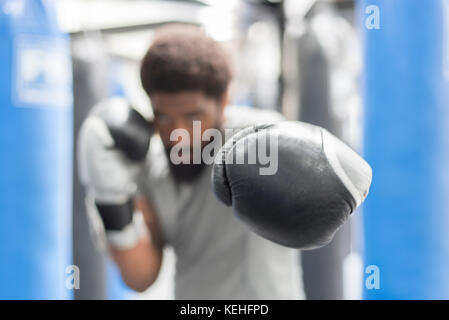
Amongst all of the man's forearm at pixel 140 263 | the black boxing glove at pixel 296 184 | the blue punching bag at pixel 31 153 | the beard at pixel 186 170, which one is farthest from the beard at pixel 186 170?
the black boxing glove at pixel 296 184

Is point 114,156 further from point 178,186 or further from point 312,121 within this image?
point 312,121

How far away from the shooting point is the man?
79cm

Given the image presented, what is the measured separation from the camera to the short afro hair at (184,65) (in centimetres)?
77

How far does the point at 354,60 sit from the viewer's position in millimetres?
1612

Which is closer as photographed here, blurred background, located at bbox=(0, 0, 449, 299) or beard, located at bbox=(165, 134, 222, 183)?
blurred background, located at bbox=(0, 0, 449, 299)

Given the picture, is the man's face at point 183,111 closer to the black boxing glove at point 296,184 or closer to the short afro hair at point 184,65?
the short afro hair at point 184,65

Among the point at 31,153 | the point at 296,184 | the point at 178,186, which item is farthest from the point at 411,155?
the point at 31,153

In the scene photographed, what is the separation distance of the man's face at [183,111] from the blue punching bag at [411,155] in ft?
0.96

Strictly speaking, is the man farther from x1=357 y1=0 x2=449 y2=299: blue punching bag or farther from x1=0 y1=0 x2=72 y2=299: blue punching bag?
x1=357 y1=0 x2=449 y2=299: blue punching bag

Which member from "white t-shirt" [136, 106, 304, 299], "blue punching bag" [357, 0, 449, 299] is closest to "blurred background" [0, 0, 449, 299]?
"blue punching bag" [357, 0, 449, 299]

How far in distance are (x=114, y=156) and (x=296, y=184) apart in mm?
497

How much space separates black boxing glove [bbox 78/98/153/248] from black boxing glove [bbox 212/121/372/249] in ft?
1.34

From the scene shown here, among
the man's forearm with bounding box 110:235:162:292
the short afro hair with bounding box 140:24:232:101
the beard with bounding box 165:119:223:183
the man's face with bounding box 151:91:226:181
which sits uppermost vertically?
the short afro hair with bounding box 140:24:232:101

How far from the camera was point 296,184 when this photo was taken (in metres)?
0.42
